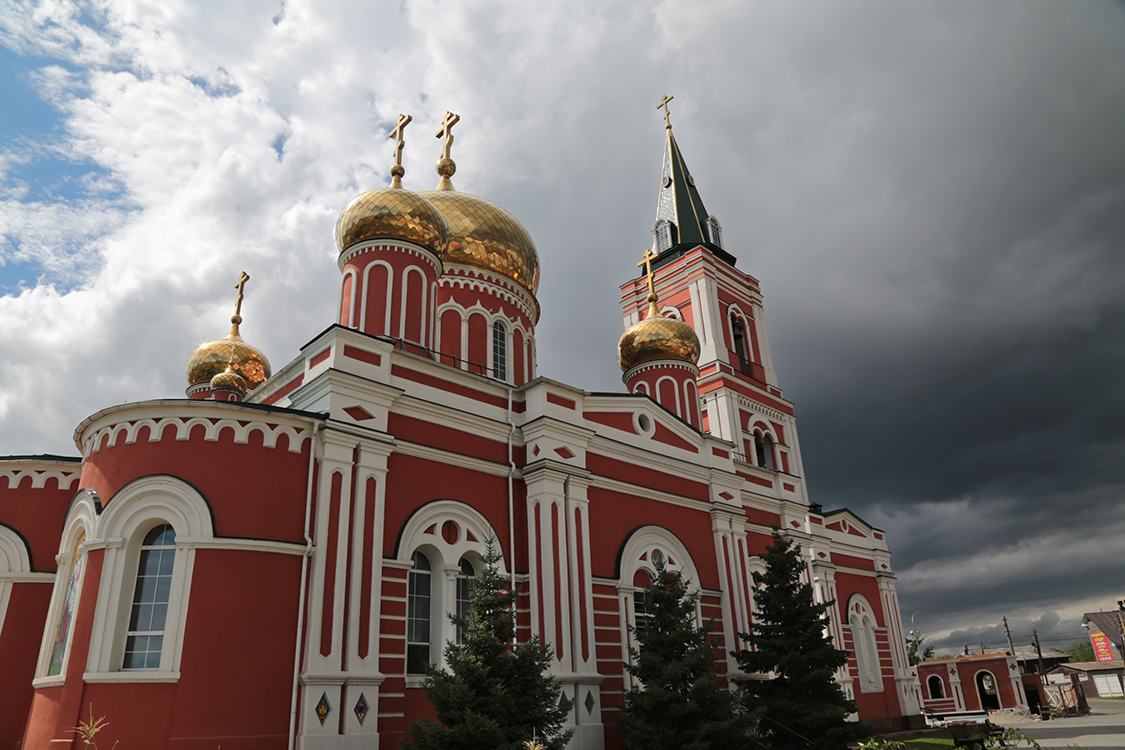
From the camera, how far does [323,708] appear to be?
29.0 feet

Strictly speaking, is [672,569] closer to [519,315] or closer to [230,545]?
[519,315]

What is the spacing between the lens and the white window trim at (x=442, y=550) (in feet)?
34.6

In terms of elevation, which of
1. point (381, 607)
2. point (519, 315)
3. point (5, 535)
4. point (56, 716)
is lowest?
point (56, 716)

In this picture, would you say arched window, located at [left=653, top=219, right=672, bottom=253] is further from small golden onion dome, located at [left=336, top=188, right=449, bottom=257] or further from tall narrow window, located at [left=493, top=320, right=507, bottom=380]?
small golden onion dome, located at [left=336, top=188, right=449, bottom=257]

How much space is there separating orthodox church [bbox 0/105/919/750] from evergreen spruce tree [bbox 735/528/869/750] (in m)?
1.44

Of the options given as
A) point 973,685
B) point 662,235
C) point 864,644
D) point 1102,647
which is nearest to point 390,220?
point 662,235

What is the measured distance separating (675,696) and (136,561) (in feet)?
23.8

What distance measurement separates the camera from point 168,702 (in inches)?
324

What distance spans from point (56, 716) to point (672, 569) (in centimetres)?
961

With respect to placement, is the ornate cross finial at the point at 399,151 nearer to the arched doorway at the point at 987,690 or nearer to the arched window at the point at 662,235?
the arched window at the point at 662,235

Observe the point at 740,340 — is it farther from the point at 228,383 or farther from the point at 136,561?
the point at 136,561

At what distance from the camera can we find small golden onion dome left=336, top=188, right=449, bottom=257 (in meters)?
14.0

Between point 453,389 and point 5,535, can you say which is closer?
point 5,535

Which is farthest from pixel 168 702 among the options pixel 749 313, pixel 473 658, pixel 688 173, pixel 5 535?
pixel 688 173
